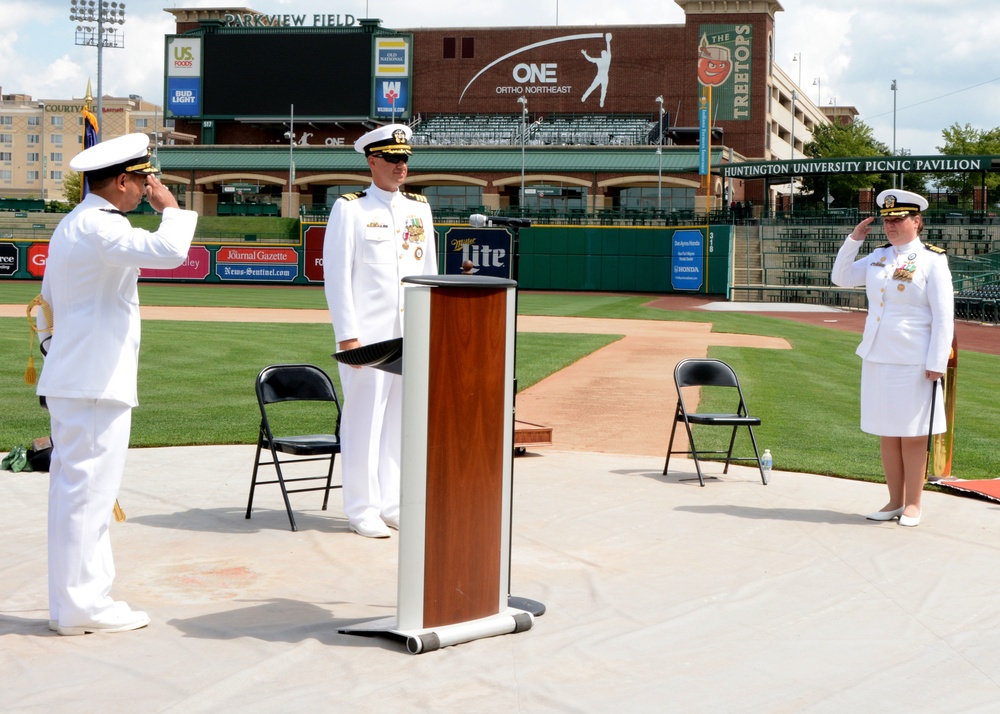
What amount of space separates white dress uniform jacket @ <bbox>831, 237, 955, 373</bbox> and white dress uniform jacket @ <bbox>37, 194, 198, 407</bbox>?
4602 mm

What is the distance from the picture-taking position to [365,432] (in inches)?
260

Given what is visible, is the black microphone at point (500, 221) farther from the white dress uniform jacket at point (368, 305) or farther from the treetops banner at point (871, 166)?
the treetops banner at point (871, 166)

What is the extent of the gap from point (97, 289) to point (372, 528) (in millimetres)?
2485

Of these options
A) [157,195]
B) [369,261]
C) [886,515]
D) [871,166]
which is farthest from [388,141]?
[871,166]

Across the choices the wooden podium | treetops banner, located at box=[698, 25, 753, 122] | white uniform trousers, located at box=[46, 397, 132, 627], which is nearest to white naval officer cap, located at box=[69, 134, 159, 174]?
white uniform trousers, located at box=[46, 397, 132, 627]

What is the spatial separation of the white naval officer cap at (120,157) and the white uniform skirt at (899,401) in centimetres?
486

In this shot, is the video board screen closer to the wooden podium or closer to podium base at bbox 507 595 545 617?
podium base at bbox 507 595 545 617

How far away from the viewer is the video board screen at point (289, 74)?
7269cm

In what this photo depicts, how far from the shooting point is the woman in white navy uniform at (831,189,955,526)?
7.17m

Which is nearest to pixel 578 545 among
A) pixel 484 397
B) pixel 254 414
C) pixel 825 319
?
pixel 484 397

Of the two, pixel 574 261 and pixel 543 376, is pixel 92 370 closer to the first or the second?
pixel 543 376

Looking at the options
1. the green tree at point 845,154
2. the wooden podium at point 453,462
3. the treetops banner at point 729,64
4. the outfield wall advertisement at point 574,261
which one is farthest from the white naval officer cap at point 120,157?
the green tree at point 845,154

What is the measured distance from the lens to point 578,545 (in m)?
6.39

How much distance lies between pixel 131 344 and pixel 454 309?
1461mm
